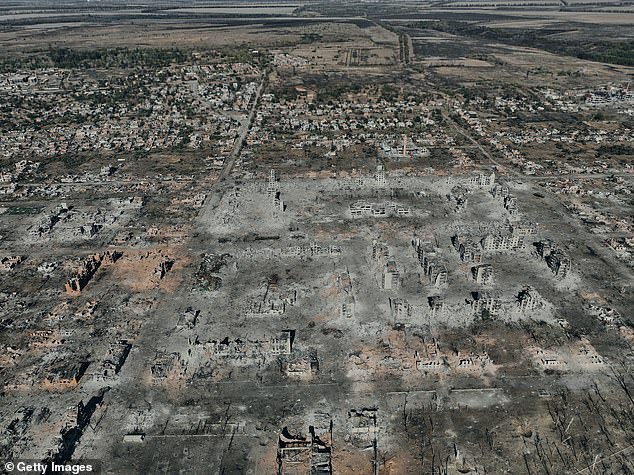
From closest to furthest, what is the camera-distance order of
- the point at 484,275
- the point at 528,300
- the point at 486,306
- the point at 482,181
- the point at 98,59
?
the point at 528,300 → the point at 486,306 → the point at 484,275 → the point at 482,181 → the point at 98,59

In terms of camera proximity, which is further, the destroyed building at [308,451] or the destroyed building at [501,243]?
the destroyed building at [501,243]

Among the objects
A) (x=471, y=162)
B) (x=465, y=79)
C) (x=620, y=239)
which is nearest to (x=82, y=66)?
(x=465, y=79)

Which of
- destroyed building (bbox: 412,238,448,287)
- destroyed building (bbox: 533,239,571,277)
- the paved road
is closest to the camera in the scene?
destroyed building (bbox: 412,238,448,287)

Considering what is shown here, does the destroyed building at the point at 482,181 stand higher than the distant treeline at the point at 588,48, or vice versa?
the distant treeline at the point at 588,48

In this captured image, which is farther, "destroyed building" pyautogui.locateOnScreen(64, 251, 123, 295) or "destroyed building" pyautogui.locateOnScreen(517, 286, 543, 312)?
"destroyed building" pyautogui.locateOnScreen(64, 251, 123, 295)

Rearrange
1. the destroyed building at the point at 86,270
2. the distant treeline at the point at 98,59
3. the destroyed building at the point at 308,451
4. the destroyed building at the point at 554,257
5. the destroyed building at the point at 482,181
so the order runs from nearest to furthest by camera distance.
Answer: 1. the destroyed building at the point at 308,451
2. the destroyed building at the point at 86,270
3. the destroyed building at the point at 554,257
4. the destroyed building at the point at 482,181
5. the distant treeline at the point at 98,59

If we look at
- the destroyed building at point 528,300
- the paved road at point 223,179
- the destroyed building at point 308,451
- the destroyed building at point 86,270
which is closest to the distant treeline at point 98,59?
the paved road at point 223,179

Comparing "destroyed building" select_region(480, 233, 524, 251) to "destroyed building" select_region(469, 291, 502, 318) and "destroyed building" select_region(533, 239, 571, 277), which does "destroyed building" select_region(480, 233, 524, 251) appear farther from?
"destroyed building" select_region(469, 291, 502, 318)

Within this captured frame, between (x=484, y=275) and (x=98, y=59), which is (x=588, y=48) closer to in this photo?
(x=98, y=59)

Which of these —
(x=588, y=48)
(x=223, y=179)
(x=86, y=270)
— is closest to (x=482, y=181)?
(x=223, y=179)

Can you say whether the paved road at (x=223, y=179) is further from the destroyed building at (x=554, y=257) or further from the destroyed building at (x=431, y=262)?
the destroyed building at (x=554, y=257)

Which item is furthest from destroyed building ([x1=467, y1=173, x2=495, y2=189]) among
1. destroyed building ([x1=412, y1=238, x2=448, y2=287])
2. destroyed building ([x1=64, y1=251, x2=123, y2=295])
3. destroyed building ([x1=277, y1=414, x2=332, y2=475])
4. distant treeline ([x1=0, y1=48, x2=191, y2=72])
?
distant treeline ([x1=0, y1=48, x2=191, y2=72])
